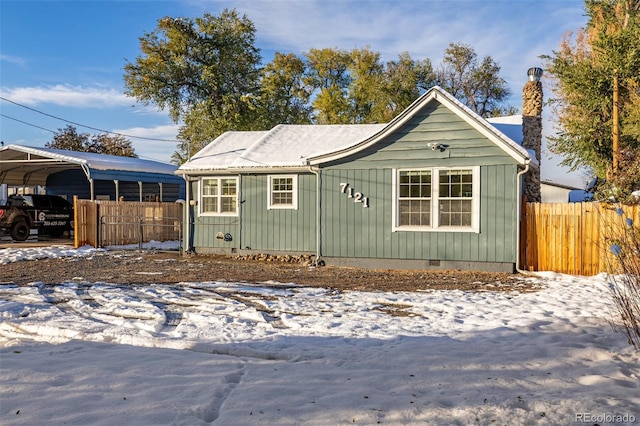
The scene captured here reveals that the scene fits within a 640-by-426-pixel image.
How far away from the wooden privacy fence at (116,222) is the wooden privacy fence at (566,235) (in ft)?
35.7

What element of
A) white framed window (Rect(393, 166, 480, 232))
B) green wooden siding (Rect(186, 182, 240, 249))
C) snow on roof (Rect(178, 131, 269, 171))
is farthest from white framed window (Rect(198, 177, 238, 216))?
white framed window (Rect(393, 166, 480, 232))

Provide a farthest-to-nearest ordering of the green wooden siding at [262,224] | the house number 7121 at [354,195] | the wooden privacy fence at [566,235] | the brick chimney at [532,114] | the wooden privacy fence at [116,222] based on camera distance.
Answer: the wooden privacy fence at [116,222] → the brick chimney at [532,114] → the green wooden siding at [262,224] → the house number 7121 at [354,195] → the wooden privacy fence at [566,235]

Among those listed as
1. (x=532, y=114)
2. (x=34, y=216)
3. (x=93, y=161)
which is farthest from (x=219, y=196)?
(x=532, y=114)

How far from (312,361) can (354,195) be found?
869 centimetres

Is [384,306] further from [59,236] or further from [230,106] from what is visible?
[230,106]

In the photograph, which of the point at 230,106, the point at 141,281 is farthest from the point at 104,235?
the point at 230,106

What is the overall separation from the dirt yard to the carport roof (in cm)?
745

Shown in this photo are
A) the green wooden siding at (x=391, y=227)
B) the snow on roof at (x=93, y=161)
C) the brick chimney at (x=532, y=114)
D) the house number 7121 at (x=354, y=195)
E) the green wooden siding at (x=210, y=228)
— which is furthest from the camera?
the snow on roof at (x=93, y=161)

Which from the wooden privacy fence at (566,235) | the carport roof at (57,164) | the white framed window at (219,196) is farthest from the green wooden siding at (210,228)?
the wooden privacy fence at (566,235)

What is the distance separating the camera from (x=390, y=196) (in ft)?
43.0

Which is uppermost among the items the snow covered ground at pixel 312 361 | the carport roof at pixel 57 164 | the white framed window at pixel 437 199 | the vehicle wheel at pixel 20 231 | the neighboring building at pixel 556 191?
the carport roof at pixel 57 164

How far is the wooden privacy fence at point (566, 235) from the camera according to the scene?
11453 mm

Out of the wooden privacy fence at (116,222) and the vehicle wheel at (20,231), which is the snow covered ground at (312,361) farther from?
the vehicle wheel at (20,231)

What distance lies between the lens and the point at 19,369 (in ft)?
15.4
